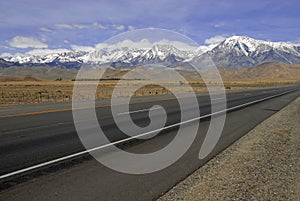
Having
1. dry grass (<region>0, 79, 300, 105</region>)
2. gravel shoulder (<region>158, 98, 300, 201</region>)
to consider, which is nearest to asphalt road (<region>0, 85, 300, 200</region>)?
gravel shoulder (<region>158, 98, 300, 201</region>)

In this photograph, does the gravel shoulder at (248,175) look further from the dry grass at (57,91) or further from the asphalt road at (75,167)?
the dry grass at (57,91)

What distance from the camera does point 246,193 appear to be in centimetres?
534

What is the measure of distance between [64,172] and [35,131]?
4.69m

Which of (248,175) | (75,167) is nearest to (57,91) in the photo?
(75,167)

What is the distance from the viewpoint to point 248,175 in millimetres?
6375

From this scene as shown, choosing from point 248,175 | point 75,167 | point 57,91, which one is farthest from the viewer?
point 57,91

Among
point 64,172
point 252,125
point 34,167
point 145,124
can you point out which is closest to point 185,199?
point 64,172

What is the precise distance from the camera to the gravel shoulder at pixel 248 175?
17.3 ft

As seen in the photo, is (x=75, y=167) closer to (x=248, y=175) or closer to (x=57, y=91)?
(x=248, y=175)

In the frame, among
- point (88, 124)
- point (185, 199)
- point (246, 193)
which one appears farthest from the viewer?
point (88, 124)

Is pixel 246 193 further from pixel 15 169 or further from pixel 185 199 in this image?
pixel 15 169

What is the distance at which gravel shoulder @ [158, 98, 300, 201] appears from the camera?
17.3 ft

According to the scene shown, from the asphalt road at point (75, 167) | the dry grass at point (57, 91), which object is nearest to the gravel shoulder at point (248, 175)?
the asphalt road at point (75, 167)

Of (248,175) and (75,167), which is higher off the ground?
(75,167)
